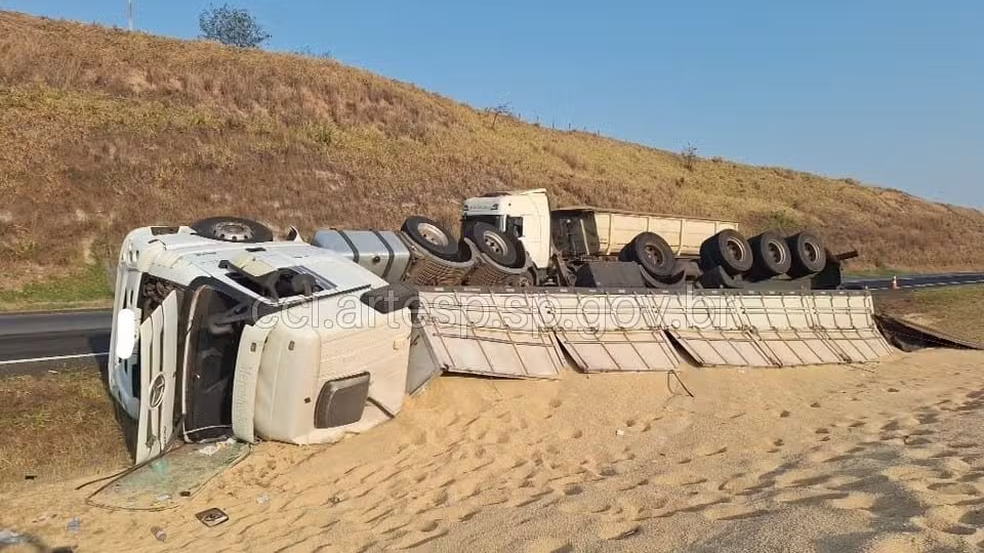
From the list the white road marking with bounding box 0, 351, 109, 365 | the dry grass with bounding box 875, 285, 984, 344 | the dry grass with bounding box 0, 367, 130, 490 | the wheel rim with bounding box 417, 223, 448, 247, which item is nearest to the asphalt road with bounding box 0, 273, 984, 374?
the white road marking with bounding box 0, 351, 109, 365

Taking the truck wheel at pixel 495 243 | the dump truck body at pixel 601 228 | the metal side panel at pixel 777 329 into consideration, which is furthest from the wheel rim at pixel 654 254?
the truck wheel at pixel 495 243

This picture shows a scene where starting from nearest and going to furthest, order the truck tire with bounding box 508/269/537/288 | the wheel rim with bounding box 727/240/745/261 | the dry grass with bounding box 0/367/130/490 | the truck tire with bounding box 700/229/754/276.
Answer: the dry grass with bounding box 0/367/130/490
the truck tire with bounding box 508/269/537/288
the truck tire with bounding box 700/229/754/276
the wheel rim with bounding box 727/240/745/261

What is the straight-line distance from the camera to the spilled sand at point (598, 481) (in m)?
3.80

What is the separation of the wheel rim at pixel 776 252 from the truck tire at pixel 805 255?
233 millimetres

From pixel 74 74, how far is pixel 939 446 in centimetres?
3380

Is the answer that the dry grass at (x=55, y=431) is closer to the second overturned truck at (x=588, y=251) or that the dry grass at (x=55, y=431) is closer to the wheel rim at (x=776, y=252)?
the second overturned truck at (x=588, y=251)

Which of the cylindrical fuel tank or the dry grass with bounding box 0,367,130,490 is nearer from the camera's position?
the dry grass with bounding box 0,367,130,490

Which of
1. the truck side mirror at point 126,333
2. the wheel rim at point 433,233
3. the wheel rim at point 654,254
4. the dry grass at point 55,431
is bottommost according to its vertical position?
the dry grass at point 55,431

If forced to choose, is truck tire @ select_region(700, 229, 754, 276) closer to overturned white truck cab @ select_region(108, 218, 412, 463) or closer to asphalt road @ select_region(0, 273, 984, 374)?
overturned white truck cab @ select_region(108, 218, 412, 463)

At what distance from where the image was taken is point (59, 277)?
60.6 ft

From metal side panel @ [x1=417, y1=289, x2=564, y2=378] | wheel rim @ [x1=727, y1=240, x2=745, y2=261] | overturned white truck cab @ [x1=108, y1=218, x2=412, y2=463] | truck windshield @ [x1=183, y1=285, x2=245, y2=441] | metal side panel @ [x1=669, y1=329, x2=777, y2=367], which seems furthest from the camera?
wheel rim @ [x1=727, y1=240, x2=745, y2=261]

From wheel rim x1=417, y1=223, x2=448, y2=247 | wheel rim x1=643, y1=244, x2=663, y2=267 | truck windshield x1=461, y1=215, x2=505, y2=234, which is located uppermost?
truck windshield x1=461, y1=215, x2=505, y2=234

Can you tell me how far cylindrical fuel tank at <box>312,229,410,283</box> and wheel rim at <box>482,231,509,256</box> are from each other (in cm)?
222

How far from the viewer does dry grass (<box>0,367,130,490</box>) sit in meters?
6.19
